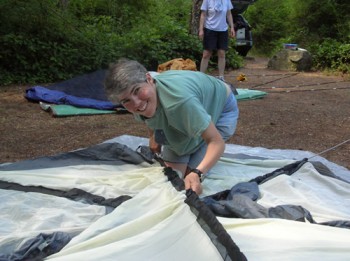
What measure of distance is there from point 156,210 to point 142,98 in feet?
1.61

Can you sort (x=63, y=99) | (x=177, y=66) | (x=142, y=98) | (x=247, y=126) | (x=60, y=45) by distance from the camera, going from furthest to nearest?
(x=60, y=45), (x=177, y=66), (x=63, y=99), (x=247, y=126), (x=142, y=98)

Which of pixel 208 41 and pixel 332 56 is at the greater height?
pixel 208 41

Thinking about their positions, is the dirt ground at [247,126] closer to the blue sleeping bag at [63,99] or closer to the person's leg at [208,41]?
the blue sleeping bag at [63,99]

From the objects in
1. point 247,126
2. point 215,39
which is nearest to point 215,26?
point 215,39

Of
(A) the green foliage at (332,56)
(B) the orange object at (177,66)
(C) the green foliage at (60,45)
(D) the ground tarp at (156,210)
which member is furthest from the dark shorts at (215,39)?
(D) the ground tarp at (156,210)

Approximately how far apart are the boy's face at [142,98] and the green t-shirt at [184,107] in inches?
2.6

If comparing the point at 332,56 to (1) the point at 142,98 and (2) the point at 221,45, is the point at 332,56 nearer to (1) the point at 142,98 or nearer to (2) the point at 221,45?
(2) the point at 221,45

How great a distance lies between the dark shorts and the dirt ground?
93 centimetres

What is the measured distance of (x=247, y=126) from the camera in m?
4.29

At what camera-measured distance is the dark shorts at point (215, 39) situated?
602 centimetres

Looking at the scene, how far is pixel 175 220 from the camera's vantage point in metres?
1.81

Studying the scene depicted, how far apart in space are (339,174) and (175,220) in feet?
4.78

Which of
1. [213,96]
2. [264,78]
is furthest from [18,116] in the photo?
[264,78]

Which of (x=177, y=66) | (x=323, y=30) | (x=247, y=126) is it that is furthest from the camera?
(x=323, y=30)
